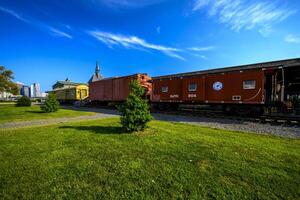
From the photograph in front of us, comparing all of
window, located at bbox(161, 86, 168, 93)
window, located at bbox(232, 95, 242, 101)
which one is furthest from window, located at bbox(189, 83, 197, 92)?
window, located at bbox(232, 95, 242, 101)

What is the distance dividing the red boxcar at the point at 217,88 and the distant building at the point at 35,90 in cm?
15095

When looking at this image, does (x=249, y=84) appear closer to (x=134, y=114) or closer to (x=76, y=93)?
(x=134, y=114)

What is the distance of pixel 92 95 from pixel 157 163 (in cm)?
2525

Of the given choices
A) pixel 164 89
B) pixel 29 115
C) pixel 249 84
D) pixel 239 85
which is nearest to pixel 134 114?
pixel 239 85

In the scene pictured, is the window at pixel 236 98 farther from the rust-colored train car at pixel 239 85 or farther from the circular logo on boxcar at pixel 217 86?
the circular logo on boxcar at pixel 217 86

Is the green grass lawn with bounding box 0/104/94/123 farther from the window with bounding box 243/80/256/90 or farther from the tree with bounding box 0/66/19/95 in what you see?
the tree with bounding box 0/66/19/95

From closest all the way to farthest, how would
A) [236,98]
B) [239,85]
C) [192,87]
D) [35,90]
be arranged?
[239,85]
[236,98]
[192,87]
[35,90]

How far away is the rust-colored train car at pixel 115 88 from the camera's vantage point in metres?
19.3

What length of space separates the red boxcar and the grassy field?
19.8 feet

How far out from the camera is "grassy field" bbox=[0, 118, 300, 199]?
9.34ft

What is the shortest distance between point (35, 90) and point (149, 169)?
166437 mm

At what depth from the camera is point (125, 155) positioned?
452cm

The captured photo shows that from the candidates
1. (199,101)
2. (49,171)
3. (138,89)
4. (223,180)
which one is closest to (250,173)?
(223,180)

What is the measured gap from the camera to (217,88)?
42.2ft
